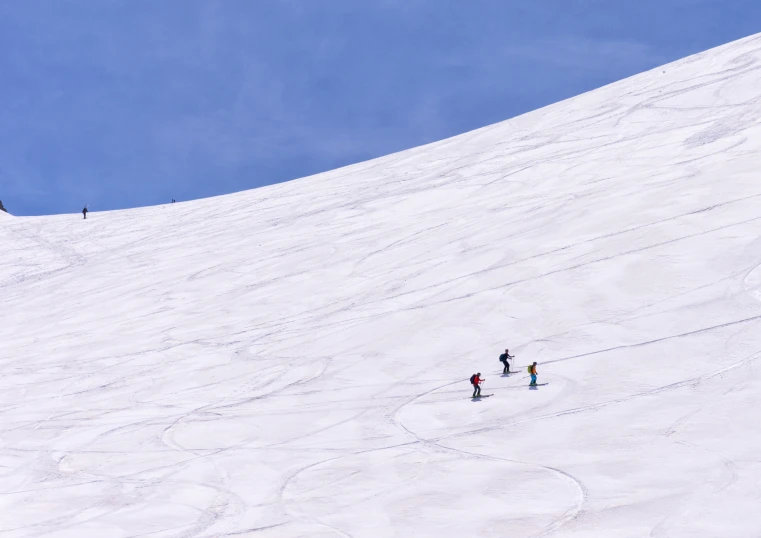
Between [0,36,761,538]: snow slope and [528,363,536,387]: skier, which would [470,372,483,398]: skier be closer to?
[0,36,761,538]: snow slope

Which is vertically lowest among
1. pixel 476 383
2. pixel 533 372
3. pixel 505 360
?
pixel 476 383

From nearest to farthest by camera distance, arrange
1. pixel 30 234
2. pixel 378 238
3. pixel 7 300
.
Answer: pixel 378 238 < pixel 7 300 < pixel 30 234

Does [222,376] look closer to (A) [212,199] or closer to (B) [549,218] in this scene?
(B) [549,218]

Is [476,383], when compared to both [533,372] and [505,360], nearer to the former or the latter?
[533,372]

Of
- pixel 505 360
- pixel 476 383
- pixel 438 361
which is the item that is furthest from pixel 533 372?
pixel 438 361

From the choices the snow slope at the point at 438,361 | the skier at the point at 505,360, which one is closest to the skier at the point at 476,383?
the snow slope at the point at 438,361

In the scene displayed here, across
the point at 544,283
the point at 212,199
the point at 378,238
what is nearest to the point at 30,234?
the point at 212,199

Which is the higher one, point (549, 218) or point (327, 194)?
point (327, 194)

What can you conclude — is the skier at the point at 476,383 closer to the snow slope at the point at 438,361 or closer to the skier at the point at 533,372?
the snow slope at the point at 438,361
